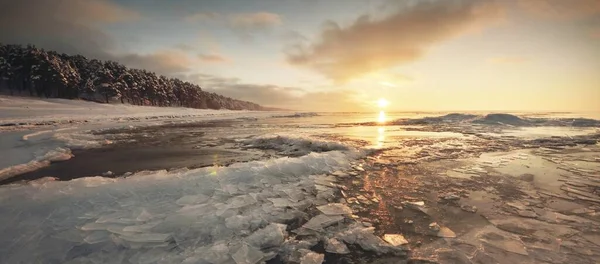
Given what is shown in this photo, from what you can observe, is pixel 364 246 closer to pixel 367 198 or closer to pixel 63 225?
pixel 367 198

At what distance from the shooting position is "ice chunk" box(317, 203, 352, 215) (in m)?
4.72

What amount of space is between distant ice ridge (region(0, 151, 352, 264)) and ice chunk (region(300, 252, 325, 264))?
425mm

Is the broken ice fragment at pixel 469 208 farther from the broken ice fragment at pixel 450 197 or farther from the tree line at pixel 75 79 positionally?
the tree line at pixel 75 79

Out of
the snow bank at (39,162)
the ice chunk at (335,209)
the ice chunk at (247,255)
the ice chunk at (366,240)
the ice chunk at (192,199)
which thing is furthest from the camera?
the snow bank at (39,162)

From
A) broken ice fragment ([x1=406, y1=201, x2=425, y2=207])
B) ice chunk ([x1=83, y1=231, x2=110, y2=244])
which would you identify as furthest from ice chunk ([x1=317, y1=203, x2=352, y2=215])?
ice chunk ([x1=83, y1=231, x2=110, y2=244])

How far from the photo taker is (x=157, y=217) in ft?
14.1

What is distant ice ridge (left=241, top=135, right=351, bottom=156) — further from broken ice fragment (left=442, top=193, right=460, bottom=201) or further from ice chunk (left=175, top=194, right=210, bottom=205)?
ice chunk (left=175, top=194, right=210, bottom=205)

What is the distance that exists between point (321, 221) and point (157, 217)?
270 cm

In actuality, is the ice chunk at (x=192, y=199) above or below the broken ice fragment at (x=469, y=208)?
below

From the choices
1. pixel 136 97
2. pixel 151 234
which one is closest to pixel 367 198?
pixel 151 234

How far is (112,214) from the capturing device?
434 centimetres

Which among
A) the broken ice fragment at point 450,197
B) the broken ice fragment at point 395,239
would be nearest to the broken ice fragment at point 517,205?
the broken ice fragment at point 450,197

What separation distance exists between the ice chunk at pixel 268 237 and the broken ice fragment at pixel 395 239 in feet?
4.92

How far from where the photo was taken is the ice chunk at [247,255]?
3.22 metres
